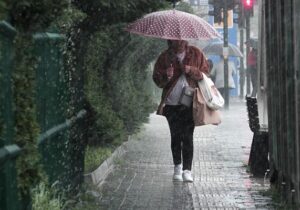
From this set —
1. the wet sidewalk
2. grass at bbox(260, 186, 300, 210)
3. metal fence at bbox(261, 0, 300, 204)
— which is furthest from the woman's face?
grass at bbox(260, 186, 300, 210)

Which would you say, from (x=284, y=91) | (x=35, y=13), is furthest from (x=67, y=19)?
(x=284, y=91)

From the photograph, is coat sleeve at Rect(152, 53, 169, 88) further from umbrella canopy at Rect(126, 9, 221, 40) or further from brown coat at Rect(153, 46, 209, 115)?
umbrella canopy at Rect(126, 9, 221, 40)

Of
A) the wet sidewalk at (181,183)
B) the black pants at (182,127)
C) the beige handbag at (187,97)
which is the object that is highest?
the beige handbag at (187,97)

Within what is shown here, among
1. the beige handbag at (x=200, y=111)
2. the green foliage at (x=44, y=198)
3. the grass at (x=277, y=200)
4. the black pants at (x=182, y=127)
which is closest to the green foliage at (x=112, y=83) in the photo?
the black pants at (x=182, y=127)

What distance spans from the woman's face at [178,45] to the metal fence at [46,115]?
1.81 m

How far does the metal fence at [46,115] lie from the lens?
215 inches

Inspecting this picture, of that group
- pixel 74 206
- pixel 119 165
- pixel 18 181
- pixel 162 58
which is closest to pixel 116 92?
pixel 119 165

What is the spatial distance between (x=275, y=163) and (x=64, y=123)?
2.27 metres

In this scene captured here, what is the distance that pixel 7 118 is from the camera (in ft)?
18.1

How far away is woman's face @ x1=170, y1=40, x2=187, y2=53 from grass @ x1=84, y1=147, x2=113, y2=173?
1710 mm

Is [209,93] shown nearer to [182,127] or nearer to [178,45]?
[182,127]

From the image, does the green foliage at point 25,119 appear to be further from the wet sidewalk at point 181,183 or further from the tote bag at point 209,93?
the tote bag at point 209,93

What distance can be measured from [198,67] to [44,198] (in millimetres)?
4223

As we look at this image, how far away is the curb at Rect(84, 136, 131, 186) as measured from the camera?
33.6 ft
